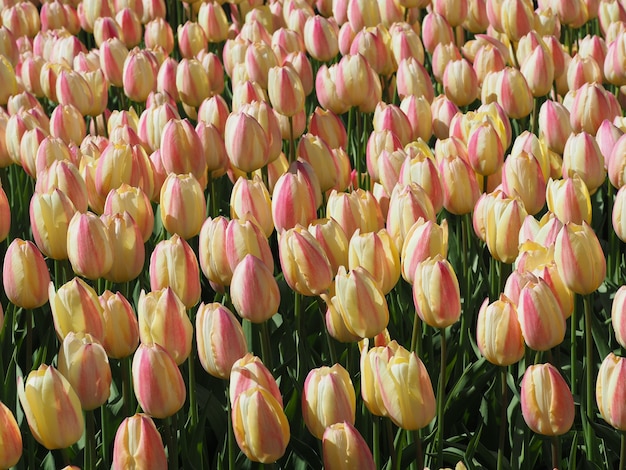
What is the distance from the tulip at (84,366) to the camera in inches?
56.9

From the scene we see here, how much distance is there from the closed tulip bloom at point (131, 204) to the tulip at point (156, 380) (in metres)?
0.53

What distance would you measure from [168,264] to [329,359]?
1.43 feet

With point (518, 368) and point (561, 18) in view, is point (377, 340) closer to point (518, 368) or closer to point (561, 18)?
point (518, 368)

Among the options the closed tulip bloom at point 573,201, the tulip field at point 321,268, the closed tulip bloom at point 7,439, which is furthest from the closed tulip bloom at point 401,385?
the closed tulip bloom at point 573,201

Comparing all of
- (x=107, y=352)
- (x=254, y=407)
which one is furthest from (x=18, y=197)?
(x=254, y=407)

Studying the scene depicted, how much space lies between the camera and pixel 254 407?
4.34ft

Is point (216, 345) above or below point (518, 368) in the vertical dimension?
above

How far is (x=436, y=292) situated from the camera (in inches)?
62.5

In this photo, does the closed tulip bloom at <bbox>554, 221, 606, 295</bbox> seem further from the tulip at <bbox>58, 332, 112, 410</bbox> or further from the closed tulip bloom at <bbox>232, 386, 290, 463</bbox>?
the tulip at <bbox>58, 332, 112, 410</bbox>

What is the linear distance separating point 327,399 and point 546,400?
322 millimetres

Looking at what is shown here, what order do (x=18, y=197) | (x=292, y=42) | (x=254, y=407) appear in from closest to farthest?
1. (x=254, y=407)
2. (x=18, y=197)
3. (x=292, y=42)

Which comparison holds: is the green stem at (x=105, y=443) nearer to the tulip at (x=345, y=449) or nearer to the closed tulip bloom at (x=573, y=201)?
the tulip at (x=345, y=449)

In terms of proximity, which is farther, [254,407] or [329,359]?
[329,359]

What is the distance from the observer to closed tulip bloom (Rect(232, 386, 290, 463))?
133 cm
